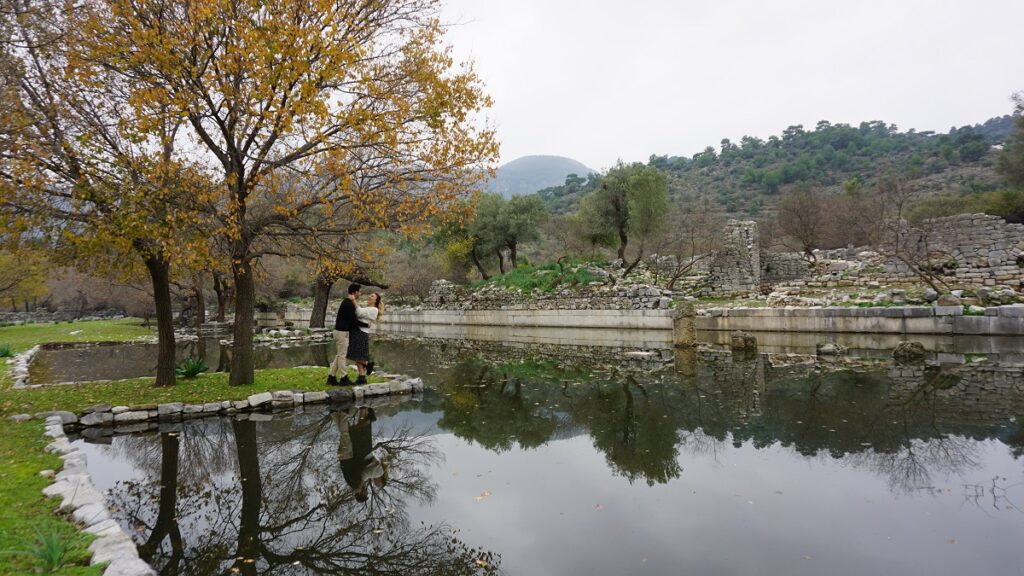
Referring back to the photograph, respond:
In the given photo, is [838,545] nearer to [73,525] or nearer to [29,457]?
[73,525]

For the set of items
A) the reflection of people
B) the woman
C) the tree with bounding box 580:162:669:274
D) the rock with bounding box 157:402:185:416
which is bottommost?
the reflection of people

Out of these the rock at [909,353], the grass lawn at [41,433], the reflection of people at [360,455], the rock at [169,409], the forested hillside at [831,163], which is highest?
the forested hillside at [831,163]

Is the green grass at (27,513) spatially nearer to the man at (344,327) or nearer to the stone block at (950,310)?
the man at (344,327)

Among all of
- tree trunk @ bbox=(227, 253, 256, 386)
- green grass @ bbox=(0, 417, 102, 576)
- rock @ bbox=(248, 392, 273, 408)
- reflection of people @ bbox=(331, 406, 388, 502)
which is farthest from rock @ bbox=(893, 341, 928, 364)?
green grass @ bbox=(0, 417, 102, 576)

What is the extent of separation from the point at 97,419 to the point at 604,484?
8.61 meters

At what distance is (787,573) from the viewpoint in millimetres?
3678

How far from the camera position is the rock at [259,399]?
9831 millimetres

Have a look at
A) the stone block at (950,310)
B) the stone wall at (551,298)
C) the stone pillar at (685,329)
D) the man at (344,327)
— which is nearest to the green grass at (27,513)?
the man at (344,327)

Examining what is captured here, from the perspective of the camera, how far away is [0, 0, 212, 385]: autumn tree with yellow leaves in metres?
8.09

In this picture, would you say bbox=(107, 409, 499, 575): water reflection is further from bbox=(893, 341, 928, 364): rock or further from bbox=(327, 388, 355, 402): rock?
bbox=(893, 341, 928, 364): rock

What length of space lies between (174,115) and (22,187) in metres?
2.64

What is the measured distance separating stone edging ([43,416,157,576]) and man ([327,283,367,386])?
4.80m

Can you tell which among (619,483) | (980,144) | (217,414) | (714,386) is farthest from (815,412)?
(980,144)

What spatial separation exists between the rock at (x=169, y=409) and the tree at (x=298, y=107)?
1.51 m
